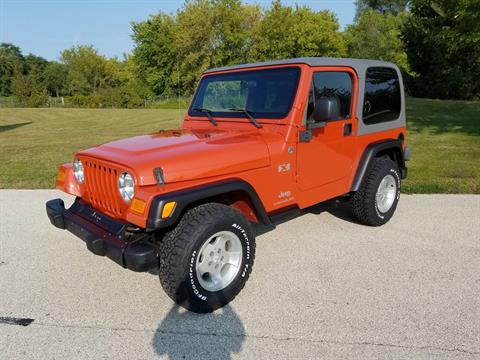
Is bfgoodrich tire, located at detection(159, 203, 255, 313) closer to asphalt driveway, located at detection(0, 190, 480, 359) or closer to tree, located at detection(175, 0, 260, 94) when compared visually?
asphalt driveway, located at detection(0, 190, 480, 359)

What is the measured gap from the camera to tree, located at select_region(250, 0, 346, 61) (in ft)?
134

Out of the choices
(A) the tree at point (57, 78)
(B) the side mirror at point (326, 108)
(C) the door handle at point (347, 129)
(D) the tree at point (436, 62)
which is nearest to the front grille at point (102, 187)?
(B) the side mirror at point (326, 108)

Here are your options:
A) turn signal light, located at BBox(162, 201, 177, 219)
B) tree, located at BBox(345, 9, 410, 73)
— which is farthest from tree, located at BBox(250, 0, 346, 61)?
turn signal light, located at BBox(162, 201, 177, 219)

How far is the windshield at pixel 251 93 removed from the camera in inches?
145

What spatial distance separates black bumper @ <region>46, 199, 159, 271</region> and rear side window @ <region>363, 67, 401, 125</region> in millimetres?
2840

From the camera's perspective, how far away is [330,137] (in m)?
3.94

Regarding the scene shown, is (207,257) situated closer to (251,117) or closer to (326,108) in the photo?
(251,117)

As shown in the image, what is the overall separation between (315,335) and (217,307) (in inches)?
31.3

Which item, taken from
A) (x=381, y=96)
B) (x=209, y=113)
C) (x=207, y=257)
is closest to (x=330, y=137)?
(x=381, y=96)

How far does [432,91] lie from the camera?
2870 cm

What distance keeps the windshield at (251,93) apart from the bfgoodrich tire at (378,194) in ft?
5.03

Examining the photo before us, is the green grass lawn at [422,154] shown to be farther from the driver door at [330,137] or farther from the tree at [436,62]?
the tree at [436,62]

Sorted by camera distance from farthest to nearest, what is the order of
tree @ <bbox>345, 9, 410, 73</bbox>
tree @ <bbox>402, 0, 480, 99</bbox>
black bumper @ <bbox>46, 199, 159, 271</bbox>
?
1. tree @ <bbox>345, 9, 410, 73</bbox>
2. tree @ <bbox>402, 0, 480, 99</bbox>
3. black bumper @ <bbox>46, 199, 159, 271</bbox>

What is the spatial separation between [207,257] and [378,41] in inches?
1652
